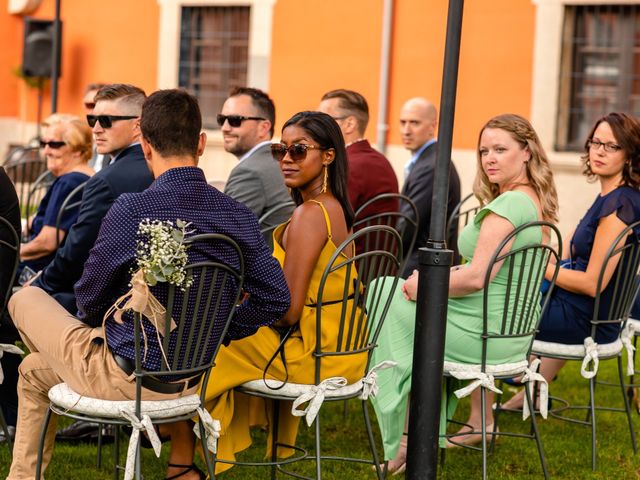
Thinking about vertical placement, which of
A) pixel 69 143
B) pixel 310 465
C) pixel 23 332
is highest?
pixel 69 143

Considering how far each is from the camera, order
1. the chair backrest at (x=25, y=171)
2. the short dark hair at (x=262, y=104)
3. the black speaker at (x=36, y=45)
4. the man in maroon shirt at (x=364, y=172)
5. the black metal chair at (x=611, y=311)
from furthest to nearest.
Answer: the black speaker at (x=36, y=45) → the chair backrest at (x=25, y=171) → the man in maroon shirt at (x=364, y=172) → the short dark hair at (x=262, y=104) → the black metal chair at (x=611, y=311)

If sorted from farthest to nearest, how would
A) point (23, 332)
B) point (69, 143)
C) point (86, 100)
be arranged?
point (86, 100), point (69, 143), point (23, 332)

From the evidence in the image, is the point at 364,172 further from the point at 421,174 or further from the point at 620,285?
the point at 620,285

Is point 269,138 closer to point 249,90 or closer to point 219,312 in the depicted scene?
point 249,90

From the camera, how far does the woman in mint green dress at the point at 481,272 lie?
4160 mm

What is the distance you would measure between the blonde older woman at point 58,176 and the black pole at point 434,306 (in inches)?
80.6

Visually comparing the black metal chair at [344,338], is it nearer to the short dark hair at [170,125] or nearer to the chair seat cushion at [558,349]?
the short dark hair at [170,125]

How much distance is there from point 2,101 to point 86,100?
33.8 feet

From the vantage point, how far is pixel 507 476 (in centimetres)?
448

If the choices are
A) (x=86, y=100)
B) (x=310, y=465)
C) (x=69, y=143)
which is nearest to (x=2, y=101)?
(x=86, y=100)

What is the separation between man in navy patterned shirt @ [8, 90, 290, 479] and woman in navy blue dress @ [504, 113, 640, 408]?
1657 mm

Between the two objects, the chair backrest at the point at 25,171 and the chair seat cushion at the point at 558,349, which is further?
the chair backrest at the point at 25,171

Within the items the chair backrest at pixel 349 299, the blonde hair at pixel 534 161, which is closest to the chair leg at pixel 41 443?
the chair backrest at pixel 349 299

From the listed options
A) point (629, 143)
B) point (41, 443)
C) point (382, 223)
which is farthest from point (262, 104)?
point (41, 443)
